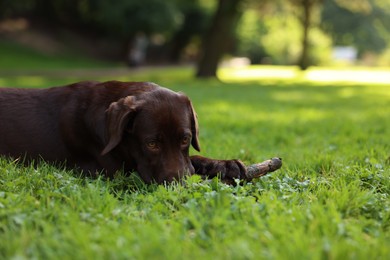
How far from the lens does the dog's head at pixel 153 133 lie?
3639 millimetres

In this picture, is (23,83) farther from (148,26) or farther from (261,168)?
(148,26)

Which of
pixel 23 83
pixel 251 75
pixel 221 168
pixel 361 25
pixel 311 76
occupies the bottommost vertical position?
pixel 251 75

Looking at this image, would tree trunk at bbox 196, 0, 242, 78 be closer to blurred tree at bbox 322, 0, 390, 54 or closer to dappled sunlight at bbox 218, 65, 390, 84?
dappled sunlight at bbox 218, 65, 390, 84

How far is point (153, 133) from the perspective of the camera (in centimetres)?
363

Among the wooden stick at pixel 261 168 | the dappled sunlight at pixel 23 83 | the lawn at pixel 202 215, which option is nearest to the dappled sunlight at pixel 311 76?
the dappled sunlight at pixel 23 83

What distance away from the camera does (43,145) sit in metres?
4.21

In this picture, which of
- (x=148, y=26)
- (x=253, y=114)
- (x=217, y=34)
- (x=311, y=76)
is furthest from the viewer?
(x=148, y=26)

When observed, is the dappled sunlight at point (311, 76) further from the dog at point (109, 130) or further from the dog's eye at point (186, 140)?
the dog's eye at point (186, 140)

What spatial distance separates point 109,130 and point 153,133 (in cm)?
36

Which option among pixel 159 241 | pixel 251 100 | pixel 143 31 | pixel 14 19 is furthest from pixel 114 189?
pixel 14 19

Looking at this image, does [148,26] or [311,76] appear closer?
[311,76]

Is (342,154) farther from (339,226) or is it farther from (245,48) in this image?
(245,48)

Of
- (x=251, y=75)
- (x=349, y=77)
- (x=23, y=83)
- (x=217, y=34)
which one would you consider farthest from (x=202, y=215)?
(x=251, y=75)

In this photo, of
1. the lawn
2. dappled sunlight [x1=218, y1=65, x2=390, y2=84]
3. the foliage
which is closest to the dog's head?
the lawn
